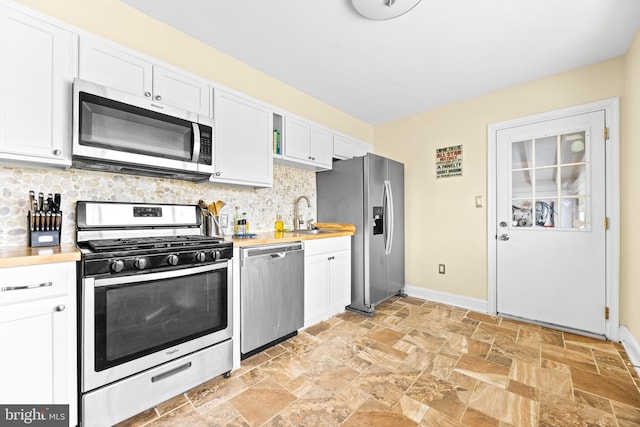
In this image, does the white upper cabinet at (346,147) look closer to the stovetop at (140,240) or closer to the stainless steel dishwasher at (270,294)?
the stainless steel dishwasher at (270,294)

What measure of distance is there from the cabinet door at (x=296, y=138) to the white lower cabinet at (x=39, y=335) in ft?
6.62

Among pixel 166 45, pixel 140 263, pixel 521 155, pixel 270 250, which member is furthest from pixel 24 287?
pixel 521 155

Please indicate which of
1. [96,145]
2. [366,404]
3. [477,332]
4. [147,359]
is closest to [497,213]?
[477,332]

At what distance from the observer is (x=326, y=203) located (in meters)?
3.48

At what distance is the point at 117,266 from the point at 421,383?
202 centimetres

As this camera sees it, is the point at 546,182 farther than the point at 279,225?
No

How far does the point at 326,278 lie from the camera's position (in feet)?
9.18

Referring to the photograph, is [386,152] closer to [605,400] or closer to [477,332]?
[477,332]

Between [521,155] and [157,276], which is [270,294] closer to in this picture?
[157,276]

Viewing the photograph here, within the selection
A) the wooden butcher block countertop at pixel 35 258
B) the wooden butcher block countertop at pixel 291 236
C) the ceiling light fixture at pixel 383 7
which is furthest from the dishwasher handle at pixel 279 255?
the ceiling light fixture at pixel 383 7

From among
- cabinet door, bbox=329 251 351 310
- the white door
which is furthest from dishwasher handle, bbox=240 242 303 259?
the white door

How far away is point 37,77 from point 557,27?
3.54m

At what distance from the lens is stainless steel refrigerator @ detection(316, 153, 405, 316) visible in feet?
10.1

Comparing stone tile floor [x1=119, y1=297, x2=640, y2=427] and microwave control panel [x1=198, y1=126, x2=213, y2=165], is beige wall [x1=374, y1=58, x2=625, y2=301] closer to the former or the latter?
stone tile floor [x1=119, y1=297, x2=640, y2=427]
